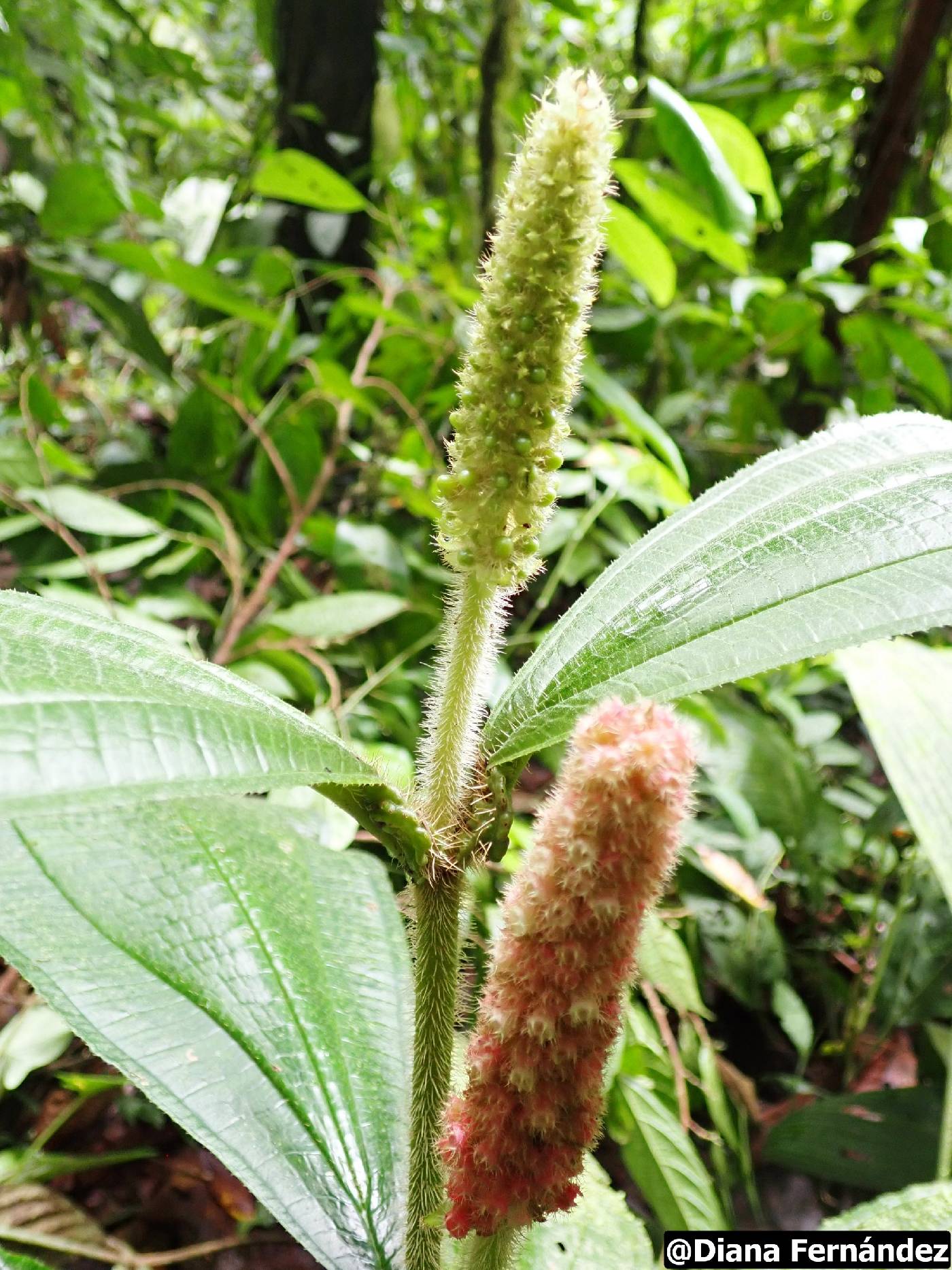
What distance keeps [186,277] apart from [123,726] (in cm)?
90

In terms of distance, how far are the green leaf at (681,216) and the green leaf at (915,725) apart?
45cm

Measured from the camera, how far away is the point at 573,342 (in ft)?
1.01

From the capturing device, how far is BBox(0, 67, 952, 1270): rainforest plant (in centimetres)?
25

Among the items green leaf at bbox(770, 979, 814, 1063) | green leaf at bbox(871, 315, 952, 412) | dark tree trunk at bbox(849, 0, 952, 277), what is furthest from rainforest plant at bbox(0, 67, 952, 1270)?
dark tree trunk at bbox(849, 0, 952, 277)

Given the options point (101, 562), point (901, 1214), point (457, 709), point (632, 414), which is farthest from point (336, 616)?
point (901, 1214)

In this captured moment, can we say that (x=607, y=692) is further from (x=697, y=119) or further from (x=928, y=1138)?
(x=928, y=1138)

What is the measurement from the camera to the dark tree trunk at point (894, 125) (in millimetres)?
1556

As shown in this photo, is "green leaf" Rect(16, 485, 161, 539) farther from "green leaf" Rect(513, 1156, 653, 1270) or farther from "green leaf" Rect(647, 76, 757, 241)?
"green leaf" Rect(513, 1156, 653, 1270)

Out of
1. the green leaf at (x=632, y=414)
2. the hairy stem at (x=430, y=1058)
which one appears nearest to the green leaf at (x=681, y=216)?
the green leaf at (x=632, y=414)

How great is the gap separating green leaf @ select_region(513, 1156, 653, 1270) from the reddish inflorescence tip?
0.19m

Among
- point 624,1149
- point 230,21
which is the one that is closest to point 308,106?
point 230,21

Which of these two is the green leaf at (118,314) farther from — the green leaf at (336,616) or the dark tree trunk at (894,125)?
the dark tree trunk at (894,125)

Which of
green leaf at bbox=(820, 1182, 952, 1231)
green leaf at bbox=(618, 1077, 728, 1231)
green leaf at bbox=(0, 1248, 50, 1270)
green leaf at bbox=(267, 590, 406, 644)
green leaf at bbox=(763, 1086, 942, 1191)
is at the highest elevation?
green leaf at bbox=(267, 590, 406, 644)

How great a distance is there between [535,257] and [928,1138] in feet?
3.25
